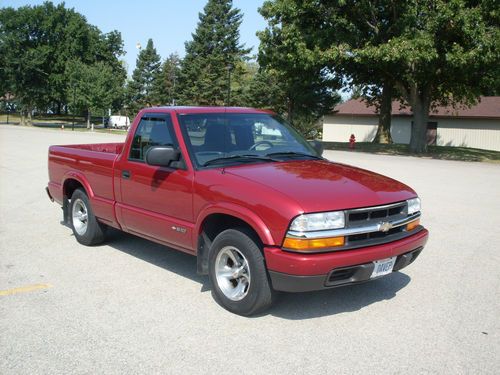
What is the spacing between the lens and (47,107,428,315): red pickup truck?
4035 millimetres

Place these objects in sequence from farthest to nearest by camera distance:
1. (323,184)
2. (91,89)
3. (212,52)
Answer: (212,52) < (91,89) < (323,184)

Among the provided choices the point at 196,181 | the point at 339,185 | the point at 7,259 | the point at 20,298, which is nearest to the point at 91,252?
the point at 7,259

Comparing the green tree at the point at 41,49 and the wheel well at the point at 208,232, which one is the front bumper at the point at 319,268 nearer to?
the wheel well at the point at 208,232

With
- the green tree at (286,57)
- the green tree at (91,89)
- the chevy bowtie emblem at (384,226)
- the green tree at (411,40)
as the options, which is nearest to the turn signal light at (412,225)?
the chevy bowtie emblem at (384,226)

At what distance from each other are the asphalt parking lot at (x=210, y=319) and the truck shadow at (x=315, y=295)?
12 mm

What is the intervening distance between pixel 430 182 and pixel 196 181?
11.1 metres

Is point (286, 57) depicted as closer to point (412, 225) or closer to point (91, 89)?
point (412, 225)

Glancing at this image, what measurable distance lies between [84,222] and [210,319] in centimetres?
320

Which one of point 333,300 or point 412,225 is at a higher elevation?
point 412,225

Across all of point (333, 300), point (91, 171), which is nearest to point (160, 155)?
point (91, 171)

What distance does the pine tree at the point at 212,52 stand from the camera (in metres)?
70.1

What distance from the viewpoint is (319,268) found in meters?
3.96

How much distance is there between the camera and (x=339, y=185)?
445 cm

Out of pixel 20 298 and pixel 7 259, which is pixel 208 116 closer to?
pixel 20 298
